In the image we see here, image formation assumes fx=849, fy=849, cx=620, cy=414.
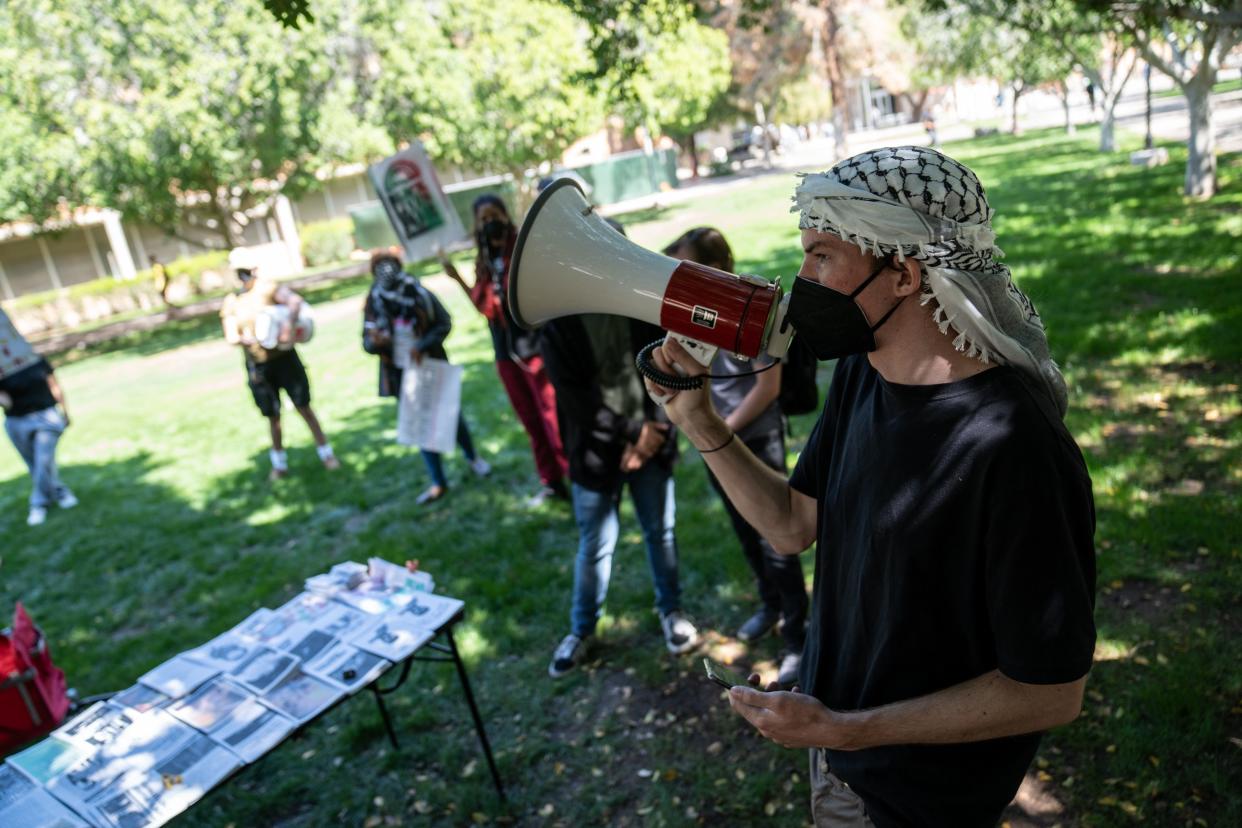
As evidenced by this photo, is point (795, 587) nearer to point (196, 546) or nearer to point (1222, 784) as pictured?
point (1222, 784)

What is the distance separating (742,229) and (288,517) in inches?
519

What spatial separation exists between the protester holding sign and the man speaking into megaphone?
7373 mm

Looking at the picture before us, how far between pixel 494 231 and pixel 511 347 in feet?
2.69

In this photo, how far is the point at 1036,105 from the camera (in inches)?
2136

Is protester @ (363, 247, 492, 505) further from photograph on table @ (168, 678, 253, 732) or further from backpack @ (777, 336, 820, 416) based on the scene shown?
photograph on table @ (168, 678, 253, 732)

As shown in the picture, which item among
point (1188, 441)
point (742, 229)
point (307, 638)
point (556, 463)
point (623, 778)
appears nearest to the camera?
point (307, 638)

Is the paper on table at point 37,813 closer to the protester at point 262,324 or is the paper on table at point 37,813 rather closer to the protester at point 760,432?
the protester at point 760,432

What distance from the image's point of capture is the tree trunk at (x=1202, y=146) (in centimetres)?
1239

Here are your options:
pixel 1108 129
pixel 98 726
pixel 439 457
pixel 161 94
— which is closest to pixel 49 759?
pixel 98 726

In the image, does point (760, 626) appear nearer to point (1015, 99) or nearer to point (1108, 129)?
point (1108, 129)

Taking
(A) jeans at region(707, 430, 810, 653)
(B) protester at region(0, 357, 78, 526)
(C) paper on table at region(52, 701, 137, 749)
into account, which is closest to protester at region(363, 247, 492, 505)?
(A) jeans at region(707, 430, 810, 653)

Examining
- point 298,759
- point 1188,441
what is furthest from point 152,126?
point 1188,441

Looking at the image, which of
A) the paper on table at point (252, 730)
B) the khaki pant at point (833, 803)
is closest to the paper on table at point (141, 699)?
the paper on table at point (252, 730)

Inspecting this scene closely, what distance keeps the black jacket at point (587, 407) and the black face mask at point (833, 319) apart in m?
1.86
